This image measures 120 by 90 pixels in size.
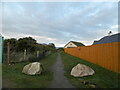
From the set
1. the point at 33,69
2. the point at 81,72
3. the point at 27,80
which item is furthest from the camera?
the point at 33,69

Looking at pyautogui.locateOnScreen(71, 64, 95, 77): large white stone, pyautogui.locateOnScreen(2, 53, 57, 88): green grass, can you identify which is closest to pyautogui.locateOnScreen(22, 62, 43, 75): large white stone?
pyautogui.locateOnScreen(2, 53, 57, 88): green grass

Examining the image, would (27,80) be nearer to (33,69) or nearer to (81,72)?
(33,69)

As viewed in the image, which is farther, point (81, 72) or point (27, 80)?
point (81, 72)

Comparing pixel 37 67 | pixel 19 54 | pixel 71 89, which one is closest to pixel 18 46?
pixel 19 54

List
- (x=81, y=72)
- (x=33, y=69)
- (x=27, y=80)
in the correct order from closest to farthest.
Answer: (x=27, y=80), (x=81, y=72), (x=33, y=69)

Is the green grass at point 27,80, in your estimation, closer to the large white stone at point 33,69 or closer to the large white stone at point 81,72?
the large white stone at point 33,69

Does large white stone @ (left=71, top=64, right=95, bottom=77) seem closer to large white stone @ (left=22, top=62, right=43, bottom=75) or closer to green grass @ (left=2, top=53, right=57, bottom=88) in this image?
green grass @ (left=2, top=53, right=57, bottom=88)

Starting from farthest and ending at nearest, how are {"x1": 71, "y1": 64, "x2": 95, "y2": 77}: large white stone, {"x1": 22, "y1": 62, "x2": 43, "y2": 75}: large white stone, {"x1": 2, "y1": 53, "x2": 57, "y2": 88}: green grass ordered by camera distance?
{"x1": 22, "y1": 62, "x2": 43, "y2": 75}: large white stone, {"x1": 71, "y1": 64, "x2": 95, "y2": 77}: large white stone, {"x1": 2, "y1": 53, "x2": 57, "y2": 88}: green grass

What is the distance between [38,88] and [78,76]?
2.56m

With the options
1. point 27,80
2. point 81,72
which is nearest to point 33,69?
point 27,80

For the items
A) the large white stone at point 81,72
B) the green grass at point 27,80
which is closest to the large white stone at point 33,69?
the green grass at point 27,80

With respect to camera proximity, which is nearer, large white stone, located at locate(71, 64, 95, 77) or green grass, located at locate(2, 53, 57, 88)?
green grass, located at locate(2, 53, 57, 88)

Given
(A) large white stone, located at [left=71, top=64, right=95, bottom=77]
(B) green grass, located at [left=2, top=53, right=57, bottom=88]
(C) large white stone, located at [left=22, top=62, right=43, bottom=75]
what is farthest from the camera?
(C) large white stone, located at [left=22, top=62, right=43, bottom=75]

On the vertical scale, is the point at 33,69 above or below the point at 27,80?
above
